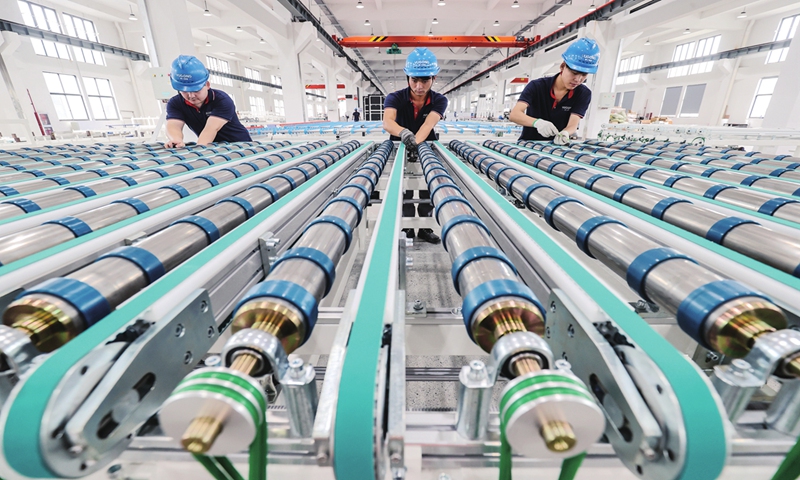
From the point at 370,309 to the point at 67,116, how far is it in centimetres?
1568

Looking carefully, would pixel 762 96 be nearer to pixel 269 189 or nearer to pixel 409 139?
pixel 409 139

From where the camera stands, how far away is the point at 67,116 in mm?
11094

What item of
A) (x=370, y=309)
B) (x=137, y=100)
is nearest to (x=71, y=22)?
(x=137, y=100)

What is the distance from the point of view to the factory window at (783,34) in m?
10.5

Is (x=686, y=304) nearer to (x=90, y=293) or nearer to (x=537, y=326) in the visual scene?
(x=537, y=326)

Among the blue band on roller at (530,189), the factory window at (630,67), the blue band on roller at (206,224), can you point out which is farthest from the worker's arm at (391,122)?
the factory window at (630,67)

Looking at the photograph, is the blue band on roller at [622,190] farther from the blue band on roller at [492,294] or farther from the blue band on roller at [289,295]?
the blue band on roller at [289,295]

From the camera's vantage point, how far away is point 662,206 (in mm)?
1173

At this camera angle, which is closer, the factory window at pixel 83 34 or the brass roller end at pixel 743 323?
the brass roller end at pixel 743 323

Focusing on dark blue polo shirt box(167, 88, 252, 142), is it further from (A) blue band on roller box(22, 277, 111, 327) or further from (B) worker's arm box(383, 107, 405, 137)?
(A) blue band on roller box(22, 277, 111, 327)

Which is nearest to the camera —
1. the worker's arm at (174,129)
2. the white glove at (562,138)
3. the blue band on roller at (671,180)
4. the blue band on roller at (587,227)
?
the blue band on roller at (587,227)

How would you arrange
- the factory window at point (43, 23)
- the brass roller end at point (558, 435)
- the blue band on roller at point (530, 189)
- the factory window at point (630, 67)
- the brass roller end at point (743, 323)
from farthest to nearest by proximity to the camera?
the factory window at point (630, 67)
the factory window at point (43, 23)
the blue band on roller at point (530, 189)
the brass roller end at point (743, 323)
the brass roller end at point (558, 435)

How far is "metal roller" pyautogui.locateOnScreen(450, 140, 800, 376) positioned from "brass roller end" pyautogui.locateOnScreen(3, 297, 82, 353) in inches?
41.8

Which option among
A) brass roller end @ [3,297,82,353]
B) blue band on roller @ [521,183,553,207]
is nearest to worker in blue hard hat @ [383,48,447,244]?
blue band on roller @ [521,183,553,207]
